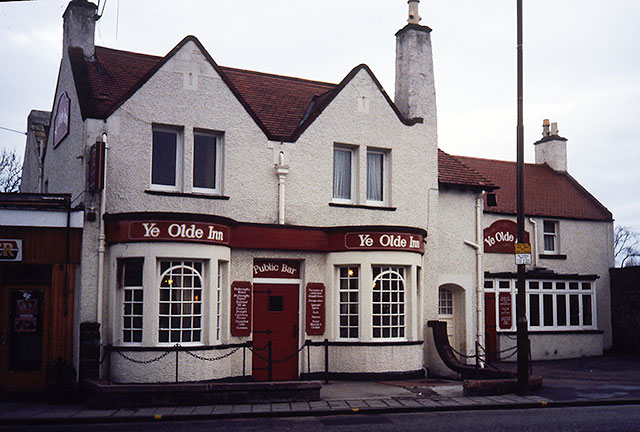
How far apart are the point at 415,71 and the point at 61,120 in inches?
397

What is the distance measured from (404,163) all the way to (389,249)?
10.1 feet

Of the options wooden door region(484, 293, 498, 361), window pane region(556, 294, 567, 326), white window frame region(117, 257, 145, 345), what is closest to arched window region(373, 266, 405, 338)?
white window frame region(117, 257, 145, 345)

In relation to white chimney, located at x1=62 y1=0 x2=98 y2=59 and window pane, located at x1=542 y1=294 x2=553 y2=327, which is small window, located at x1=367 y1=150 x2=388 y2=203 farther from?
window pane, located at x1=542 y1=294 x2=553 y2=327

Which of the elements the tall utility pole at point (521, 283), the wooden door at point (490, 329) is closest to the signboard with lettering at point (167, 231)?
the tall utility pole at point (521, 283)

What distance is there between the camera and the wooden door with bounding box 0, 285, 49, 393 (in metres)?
16.1

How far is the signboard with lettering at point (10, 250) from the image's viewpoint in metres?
16.0

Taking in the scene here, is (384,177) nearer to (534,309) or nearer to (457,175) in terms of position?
(457,175)

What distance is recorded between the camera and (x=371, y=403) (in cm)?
1488

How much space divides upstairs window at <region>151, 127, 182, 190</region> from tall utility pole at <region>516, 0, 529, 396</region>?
27.0 feet

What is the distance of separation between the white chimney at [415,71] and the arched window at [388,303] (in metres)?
4.98

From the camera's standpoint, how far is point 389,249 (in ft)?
61.3

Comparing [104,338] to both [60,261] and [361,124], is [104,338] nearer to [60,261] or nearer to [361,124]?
[60,261]

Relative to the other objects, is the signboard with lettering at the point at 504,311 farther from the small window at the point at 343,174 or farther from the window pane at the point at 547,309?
the small window at the point at 343,174

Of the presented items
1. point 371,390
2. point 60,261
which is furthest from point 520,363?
point 60,261
